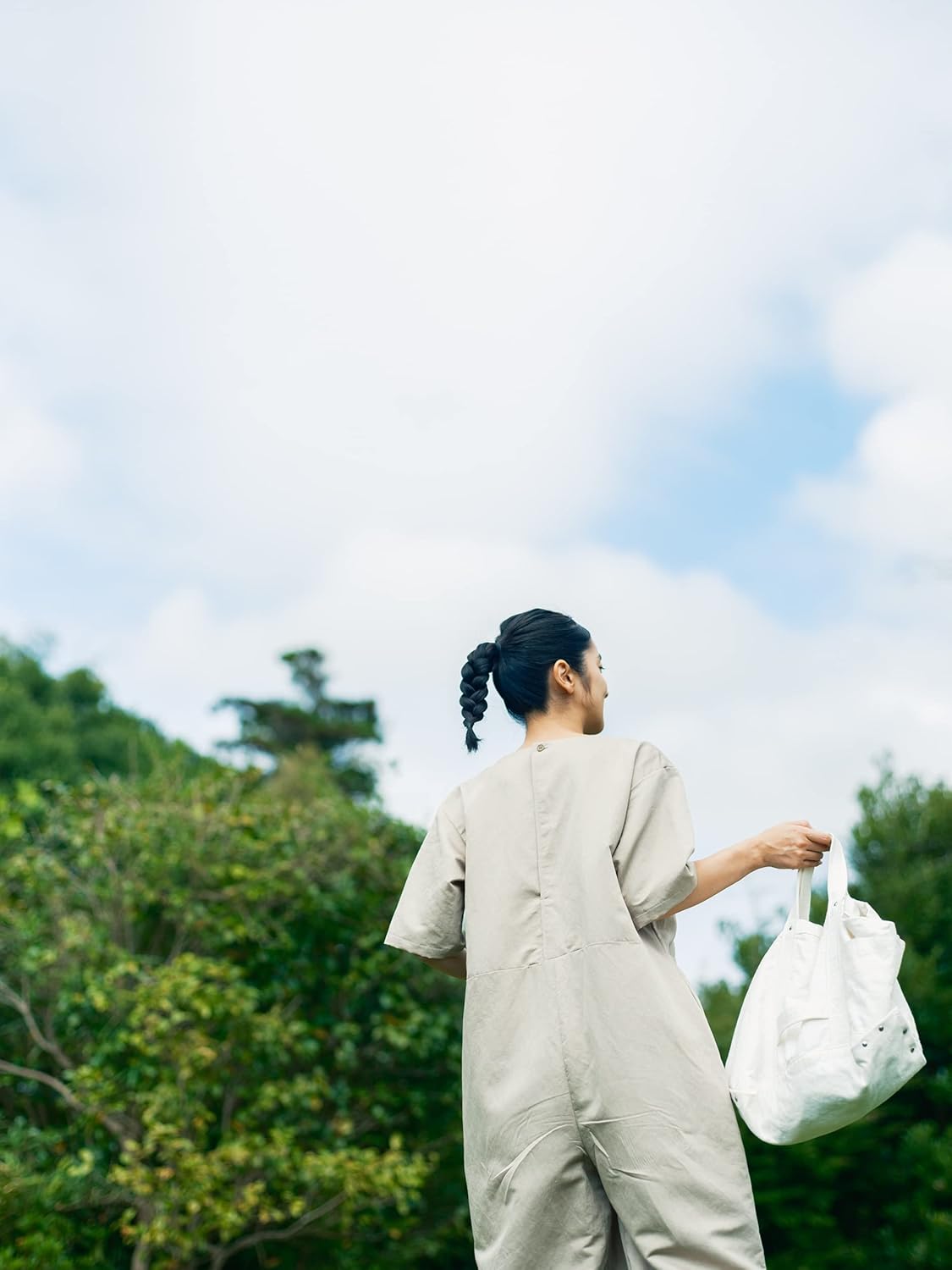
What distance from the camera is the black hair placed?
7.26 feet

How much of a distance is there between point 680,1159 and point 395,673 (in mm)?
15530

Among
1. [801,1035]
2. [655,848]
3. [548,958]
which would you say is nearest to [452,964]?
[548,958]

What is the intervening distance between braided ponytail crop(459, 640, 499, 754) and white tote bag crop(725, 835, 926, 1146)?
0.62m

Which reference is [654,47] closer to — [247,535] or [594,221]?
[594,221]

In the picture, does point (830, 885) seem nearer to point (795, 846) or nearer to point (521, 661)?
point (795, 846)

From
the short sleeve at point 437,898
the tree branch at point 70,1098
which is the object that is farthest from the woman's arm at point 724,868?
the tree branch at point 70,1098

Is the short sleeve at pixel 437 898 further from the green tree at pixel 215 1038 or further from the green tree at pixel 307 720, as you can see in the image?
the green tree at pixel 307 720

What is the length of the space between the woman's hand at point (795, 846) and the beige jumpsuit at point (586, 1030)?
0.13m

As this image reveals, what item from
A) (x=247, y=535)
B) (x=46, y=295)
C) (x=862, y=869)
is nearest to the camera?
(x=862, y=869)

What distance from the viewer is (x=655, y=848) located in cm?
200

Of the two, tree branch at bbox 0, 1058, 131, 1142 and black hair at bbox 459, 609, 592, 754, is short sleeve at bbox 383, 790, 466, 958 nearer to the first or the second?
black hair at bbox 459, 609, 592, 754

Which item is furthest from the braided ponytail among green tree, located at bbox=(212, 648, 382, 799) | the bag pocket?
green tree, located at bbox=(212, 648, 382, 799)

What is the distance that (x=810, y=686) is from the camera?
7629 millimetres

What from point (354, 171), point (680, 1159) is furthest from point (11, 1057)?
point (680, 1159)
